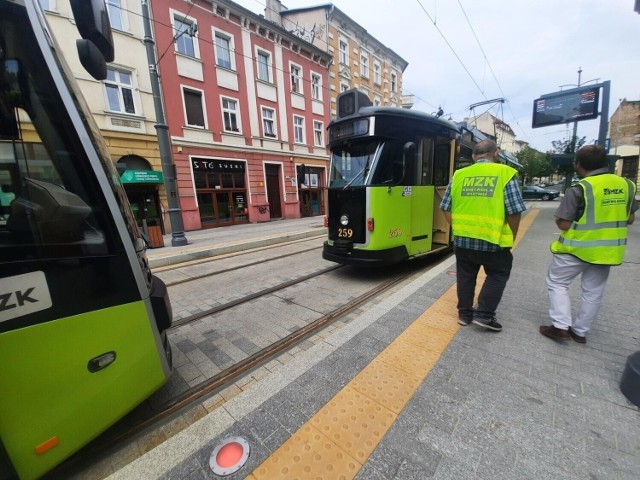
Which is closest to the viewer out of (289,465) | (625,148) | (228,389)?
(289,465)

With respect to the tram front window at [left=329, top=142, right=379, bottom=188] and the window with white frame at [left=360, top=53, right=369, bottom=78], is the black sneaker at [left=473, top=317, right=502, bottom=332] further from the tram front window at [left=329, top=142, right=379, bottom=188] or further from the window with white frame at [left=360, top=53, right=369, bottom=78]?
the window with white frame at [left=360, top=53, right=369, bottom=78]

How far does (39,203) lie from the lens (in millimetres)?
1444

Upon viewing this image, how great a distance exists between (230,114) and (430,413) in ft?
52.7

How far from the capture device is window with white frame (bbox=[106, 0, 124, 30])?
429 inches

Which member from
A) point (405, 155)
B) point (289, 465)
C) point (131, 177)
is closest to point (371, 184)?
point (405, 155)

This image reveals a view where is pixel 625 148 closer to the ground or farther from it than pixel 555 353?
farther from it

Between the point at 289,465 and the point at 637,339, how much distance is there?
144 inches

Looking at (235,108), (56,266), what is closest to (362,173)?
(56,266)

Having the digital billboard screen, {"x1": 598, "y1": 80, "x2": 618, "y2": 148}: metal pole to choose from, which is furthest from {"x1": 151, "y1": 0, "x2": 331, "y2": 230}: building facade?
{"x1": 598, "y1": 80, "x2": 618, "y2": 148}: metal pole

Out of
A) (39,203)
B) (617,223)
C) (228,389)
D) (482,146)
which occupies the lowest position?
(228,389)

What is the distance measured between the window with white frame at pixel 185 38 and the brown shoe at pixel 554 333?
16.0m

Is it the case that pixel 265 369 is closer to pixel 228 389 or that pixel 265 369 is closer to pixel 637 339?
pixel 228 389

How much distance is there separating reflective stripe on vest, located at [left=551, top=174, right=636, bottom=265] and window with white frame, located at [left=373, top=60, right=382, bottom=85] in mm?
25638

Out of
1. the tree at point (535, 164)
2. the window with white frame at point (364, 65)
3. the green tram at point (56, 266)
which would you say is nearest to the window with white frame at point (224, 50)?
the window with white frame at point (364, 65)
